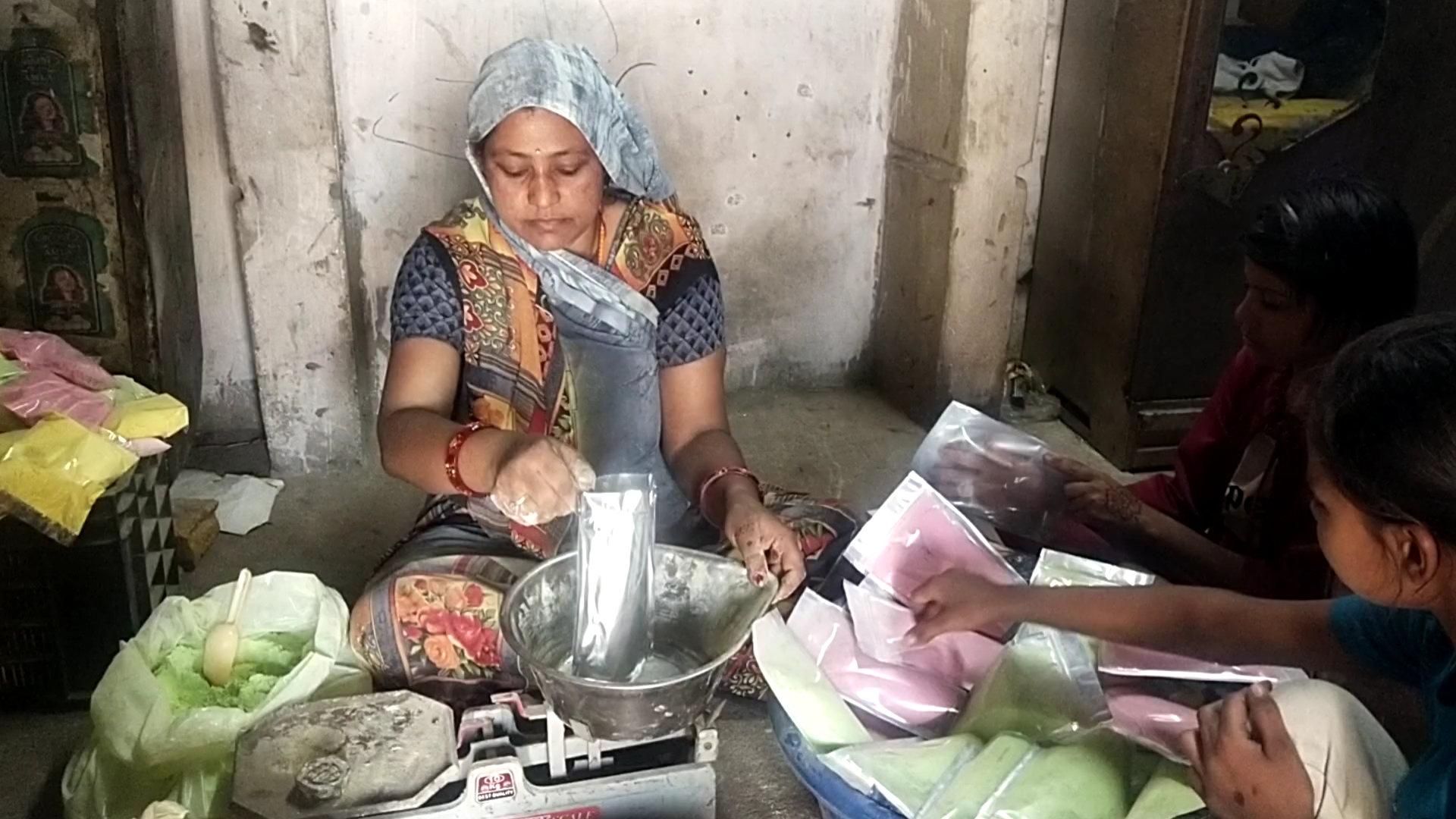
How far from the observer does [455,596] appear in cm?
150

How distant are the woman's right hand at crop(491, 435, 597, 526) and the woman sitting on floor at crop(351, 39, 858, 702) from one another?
0.09 meters

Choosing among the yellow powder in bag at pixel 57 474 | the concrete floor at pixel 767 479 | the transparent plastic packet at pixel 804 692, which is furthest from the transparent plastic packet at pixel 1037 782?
the yellow powder in bag at pixel 57 474

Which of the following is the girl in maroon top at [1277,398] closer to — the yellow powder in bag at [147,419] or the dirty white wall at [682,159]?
the dirty white wall at [682,159]

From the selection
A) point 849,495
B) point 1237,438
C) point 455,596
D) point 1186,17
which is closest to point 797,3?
point 1186,17

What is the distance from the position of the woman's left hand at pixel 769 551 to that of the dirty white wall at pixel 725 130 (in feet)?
4.20

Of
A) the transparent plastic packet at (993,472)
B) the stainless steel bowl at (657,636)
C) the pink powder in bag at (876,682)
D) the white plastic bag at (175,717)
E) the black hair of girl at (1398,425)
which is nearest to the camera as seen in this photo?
the black hair of girl at (1398,425)

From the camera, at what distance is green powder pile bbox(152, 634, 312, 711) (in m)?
1.44

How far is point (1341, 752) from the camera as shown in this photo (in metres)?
1.04

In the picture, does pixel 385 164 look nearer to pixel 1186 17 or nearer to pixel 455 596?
pixel 455 596

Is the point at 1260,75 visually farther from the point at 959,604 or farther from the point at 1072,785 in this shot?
the point at 1072,785

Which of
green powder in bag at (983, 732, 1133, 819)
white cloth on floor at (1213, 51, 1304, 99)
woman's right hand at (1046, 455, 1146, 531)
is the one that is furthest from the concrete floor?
white cloth on floor at (1213, 51, 1304, 99)

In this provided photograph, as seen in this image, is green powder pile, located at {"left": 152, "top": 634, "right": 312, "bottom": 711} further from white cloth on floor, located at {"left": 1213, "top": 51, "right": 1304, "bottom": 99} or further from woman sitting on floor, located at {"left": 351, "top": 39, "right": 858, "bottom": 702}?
white cloth on floor, located at {"left": 1213, "top": 51, "right": 1304, "bottom": 99}

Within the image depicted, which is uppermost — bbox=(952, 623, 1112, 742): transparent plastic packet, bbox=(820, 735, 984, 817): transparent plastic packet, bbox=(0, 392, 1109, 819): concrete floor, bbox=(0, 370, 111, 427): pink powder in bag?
bbox=(0, 370, 111, 427): pink powder in bag

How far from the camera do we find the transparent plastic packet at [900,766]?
122cm
